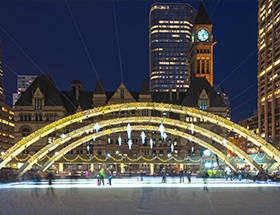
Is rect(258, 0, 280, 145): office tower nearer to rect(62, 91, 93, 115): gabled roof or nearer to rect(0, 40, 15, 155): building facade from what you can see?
rect(62, 91, 93, 115): gabled roof

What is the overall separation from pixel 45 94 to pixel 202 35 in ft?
168

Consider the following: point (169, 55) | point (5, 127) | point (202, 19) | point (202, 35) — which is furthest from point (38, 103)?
point (169, 55)

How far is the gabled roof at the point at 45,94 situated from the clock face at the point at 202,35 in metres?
46.7

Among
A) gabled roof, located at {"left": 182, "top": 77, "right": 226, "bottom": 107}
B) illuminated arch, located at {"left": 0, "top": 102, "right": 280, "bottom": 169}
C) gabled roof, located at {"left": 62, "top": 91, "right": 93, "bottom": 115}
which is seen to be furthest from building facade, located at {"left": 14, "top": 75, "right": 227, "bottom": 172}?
illuminated arch, located at {"left": 0, "top": 102, "right": 280, "bottom": 169}

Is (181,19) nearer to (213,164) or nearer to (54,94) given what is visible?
(54,94)

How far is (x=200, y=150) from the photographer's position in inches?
3625

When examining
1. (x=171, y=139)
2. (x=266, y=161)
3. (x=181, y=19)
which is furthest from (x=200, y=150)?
(x=181, y=19)

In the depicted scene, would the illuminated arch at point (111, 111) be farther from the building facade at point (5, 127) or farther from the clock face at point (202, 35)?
the building facade at point (5, 127)

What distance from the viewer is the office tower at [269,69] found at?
411 ft

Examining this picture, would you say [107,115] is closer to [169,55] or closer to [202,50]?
[202,50]

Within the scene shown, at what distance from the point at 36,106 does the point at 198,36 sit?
176 feet

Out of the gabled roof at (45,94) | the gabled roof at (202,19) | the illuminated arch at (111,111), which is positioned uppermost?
the gabled roof at (202,19)

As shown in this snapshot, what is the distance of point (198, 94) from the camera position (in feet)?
316

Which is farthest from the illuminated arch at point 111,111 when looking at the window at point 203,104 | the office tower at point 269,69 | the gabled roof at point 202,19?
the gabled roof at point 202,19
